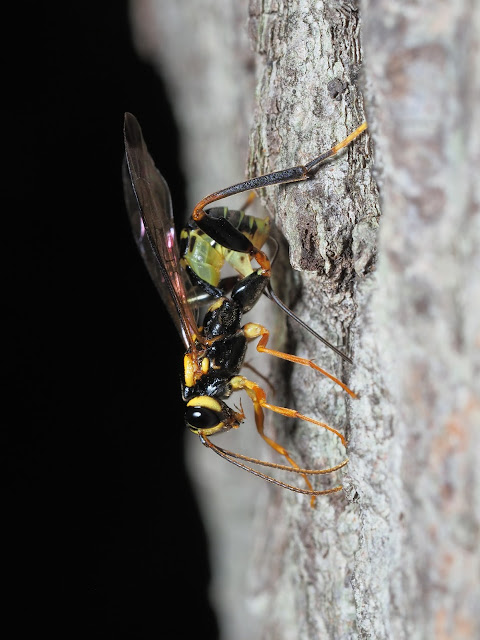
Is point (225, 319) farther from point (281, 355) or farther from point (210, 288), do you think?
point (281, 355)

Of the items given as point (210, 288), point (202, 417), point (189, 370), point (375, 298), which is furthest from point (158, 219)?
point (375, 298)

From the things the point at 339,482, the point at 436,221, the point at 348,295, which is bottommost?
the point at 339,482

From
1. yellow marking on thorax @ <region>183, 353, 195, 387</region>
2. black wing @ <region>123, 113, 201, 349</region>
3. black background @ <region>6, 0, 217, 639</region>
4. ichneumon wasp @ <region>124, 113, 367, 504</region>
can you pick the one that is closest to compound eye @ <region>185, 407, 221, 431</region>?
ichneumon wasp @ <region>124, 113, 367, 504</region>

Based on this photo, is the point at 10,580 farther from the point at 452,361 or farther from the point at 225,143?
the point at 452,361

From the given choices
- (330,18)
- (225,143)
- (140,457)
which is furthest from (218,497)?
(330,18)

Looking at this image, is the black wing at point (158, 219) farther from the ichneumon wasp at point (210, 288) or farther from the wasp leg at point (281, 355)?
the wasp leg at point (281, 355)

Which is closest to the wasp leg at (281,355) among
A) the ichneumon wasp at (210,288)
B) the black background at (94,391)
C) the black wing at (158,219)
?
the ichneumon wasp at (210,288)
